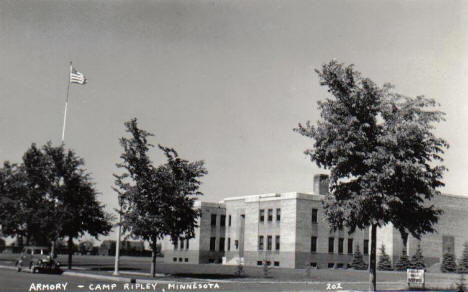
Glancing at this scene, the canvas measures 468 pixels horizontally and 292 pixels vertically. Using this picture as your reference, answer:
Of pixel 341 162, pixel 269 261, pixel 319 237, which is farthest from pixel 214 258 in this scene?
pixel 341 162

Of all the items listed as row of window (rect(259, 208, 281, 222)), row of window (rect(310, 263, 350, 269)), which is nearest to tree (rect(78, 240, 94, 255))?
row of window (rect(259, 208, 281, 222))

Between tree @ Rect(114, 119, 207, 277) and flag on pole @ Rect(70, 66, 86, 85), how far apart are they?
Result: 7.99 m

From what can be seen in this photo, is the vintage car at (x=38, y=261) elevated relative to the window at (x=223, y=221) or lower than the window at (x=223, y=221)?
lower

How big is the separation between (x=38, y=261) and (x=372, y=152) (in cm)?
2543

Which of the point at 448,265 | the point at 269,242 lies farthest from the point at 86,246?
the point at 448,265

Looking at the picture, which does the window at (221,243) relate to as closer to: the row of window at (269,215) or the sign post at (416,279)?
the row of window at (269,215)

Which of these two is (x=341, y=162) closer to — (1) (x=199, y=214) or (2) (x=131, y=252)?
(1) (x=199, y=214)

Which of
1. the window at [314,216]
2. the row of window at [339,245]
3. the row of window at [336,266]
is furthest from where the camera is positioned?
the window at [314,216]

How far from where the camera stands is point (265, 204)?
6050cm

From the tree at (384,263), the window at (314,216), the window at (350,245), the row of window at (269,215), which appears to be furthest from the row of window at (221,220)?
the tree at (384,263)

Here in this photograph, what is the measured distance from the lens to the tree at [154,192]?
99.5 feet

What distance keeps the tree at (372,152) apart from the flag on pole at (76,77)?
20914 millimetres

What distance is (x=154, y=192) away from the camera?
30.6 metres

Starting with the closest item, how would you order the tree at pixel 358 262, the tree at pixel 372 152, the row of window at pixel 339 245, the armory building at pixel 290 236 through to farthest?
1. the tree at pixel 372 152
2. the tree at pixel 358 262
3. the armory building at pixel 290 236
4. the row of window at pixel 339 245
